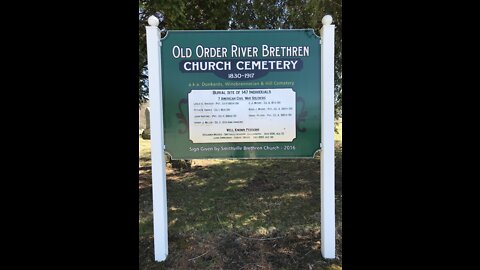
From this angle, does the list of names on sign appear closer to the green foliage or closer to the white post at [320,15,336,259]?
the white post at [320,15,336,259]

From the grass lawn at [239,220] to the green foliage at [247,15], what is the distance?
5.51 ft

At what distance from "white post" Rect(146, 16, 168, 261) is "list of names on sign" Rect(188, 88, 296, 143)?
0.93 feet

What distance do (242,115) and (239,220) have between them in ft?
6.26

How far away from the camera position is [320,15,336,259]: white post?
2811 mm

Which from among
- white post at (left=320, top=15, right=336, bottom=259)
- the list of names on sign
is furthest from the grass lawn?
the list of names on sign

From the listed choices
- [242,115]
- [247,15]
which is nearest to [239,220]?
[242,115]

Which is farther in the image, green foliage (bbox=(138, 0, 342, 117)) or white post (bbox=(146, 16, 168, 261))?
green foliage (bbox=(138, 0, 342, 117))

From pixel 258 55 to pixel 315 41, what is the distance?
53cm

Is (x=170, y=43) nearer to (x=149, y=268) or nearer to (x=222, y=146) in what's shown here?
(x=222, y=146)

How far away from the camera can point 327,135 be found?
290 cm

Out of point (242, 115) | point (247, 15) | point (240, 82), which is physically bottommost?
point (242, 115)

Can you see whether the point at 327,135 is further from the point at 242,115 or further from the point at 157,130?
the point at 157,130

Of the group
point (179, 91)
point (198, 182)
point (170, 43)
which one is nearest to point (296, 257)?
point (179, 91)

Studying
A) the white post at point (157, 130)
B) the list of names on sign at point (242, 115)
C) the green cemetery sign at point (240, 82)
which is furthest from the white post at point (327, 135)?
the white post at point (157, 130)
